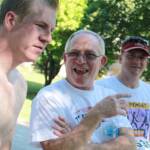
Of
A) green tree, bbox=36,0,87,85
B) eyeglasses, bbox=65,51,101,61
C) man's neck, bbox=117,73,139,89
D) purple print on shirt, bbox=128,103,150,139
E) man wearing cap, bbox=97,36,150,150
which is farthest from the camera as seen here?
green tree, bbox=36,0,87,85

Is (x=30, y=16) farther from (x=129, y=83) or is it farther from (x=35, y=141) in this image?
(x=129, y=83)

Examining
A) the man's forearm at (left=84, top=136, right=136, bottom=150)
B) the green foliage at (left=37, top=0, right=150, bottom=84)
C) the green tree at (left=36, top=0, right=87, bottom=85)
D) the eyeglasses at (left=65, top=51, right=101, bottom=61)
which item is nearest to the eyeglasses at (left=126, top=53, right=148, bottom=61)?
the eyeglasses at (left=65, top=51, right=101, bottom=61)

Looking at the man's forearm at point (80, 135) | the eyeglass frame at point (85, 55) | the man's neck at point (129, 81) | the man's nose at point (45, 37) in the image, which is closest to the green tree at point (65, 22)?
the man's neck at point (129, 81)

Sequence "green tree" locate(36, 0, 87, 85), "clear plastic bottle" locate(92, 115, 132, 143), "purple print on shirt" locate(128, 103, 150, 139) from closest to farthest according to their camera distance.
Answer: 1. "clear plastic bottle" locate(92, 115, 132, 143)
2. "purple print on shirt" locate(128, 103, 150, 139)
3. "green tree" locate(36, 0, 87, 85)

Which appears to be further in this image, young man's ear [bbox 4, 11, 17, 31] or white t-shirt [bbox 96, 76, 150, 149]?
white t-shirt [bbox 96, 76, 150, 149]

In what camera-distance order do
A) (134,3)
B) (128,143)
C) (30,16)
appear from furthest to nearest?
(134,3)
(128,143)
(30,16)

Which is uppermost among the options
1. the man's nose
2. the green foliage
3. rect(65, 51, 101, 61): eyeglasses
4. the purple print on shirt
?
the green foliage

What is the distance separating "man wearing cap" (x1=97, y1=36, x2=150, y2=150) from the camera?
4559 mm

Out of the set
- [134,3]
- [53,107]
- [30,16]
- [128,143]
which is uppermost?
[134,3]

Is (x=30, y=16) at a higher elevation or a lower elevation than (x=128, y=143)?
higher

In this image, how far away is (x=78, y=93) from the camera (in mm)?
3559

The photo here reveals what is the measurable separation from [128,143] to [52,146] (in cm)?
56

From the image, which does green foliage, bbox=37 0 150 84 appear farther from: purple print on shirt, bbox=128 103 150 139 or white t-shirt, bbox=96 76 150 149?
purple print on shirt, bbox=128 103 150 139

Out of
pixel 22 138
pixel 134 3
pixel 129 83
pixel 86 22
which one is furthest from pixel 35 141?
pixel 86 22
